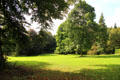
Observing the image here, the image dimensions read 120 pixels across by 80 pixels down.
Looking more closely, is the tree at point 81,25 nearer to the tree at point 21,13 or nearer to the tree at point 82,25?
the tree at point 82,25

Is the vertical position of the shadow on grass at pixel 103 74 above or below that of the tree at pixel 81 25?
below

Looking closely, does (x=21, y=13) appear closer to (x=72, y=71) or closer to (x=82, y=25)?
(x=72, y=71)

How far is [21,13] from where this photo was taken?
9.58 meters

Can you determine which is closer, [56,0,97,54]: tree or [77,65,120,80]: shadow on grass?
[77,65,120,80]: shadow on grass

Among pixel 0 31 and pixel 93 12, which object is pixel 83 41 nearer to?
pixel 93 12

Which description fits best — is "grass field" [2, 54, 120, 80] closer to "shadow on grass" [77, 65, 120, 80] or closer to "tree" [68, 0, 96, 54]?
"shadow on grass" [77, 65, 120, 80]

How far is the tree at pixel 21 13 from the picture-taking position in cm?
871

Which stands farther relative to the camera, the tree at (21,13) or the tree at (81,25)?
the tree at (81,25)

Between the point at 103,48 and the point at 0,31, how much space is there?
4118cm

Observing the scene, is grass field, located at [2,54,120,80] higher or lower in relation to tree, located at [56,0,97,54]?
lower

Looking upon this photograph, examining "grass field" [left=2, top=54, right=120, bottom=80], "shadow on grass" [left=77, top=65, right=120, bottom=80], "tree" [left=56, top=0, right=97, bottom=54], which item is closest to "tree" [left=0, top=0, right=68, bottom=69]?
"grass field" [left=2, top=54, right=120, bottom=80]

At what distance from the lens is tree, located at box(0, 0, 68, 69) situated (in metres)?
8.71

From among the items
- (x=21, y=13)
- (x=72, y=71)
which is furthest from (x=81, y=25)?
(x=21, y=13)

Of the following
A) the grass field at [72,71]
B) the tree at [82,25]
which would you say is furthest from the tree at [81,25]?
the grass field at [72,71]
